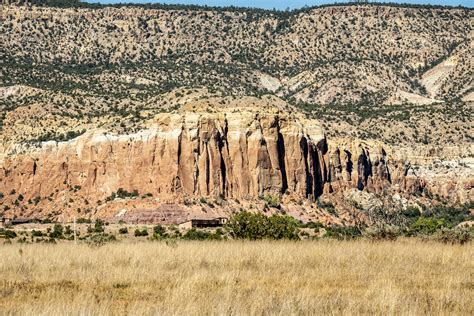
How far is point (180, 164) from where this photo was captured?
92688 millimetres

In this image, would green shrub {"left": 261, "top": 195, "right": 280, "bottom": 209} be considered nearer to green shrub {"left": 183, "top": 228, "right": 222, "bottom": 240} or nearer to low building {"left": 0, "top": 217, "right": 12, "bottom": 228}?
low building {"left": 0, "top": 217, "right": 12, "bottom": 228}

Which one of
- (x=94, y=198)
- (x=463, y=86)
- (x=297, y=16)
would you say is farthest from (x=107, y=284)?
(x=297, y=16)

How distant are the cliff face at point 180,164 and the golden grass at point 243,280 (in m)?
67.4

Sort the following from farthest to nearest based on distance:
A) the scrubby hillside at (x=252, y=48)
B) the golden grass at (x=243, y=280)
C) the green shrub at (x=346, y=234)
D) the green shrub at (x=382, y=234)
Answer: the scrubby hillside at (x=252, y=48), the green shrub at (x=346, y=234), the green shrub at (x=382, y=234), the golden grass at (x=243, y=280)

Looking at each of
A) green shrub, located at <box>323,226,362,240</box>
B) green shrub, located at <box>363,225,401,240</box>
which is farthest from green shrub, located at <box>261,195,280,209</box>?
green shrub, located at <box>363,225,401,240</box>

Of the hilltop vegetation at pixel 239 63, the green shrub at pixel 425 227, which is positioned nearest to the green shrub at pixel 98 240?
the green shrub at pixel 425 227

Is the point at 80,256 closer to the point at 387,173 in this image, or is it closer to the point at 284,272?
the point at 284,272

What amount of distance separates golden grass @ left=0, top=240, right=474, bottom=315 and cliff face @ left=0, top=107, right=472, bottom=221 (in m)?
67.4

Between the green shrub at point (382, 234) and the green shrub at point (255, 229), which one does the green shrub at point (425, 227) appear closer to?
the green shrub at point (382, 234)

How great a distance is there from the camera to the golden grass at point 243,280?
41.1 feet

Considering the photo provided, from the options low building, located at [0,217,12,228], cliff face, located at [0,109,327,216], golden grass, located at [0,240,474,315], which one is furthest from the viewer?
cliff face, located at [0,109,327,216]

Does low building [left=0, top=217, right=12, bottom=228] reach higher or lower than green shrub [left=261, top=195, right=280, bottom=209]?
lower

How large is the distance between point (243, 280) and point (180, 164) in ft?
251

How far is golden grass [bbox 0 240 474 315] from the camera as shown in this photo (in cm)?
1252
